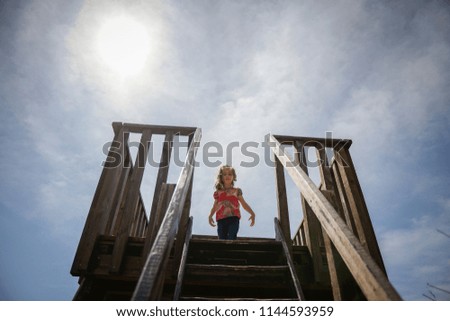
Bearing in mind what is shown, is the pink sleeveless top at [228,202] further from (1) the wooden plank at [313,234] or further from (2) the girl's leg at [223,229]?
(1) the wooden plank at [313,234]

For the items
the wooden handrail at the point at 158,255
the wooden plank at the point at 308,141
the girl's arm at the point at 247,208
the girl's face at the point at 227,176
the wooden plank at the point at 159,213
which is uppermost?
the wooden plank at the point at 308,141

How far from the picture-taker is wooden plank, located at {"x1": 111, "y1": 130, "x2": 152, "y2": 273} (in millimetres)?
2568

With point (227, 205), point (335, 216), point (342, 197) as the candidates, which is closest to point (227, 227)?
point (227, 205)

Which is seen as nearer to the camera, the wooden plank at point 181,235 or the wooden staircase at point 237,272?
the wooden staircase at point 237,272

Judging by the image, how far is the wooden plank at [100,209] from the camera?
2495mm

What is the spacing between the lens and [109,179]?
3047 millimetres

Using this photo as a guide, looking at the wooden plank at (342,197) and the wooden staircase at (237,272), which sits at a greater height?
the wooden plank at (342,197)

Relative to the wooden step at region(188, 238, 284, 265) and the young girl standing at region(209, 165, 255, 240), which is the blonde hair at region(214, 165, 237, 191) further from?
the wooden step at region(188, 238, 284, 265)

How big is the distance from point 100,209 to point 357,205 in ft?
9.91

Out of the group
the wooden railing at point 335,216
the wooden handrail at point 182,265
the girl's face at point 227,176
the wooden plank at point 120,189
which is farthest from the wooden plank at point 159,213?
the girl's face at point 227,176

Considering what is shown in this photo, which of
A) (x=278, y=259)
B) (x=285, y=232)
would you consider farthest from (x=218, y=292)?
(x=285, y=232)

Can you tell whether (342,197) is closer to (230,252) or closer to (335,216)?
(230,252)

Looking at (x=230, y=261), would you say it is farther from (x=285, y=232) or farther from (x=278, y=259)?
(x=285, y=232)

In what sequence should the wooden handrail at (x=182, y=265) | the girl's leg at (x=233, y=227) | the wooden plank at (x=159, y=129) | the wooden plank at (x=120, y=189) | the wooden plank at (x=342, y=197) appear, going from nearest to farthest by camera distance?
the wooden handrail at (x=182, y=265)
the wooden plank at (x=342, y=197)
the wooden plank at (x=120, y=189)
the wooden plank at (x=159, y=129)
the girl's leg at (x=233, y=227)
